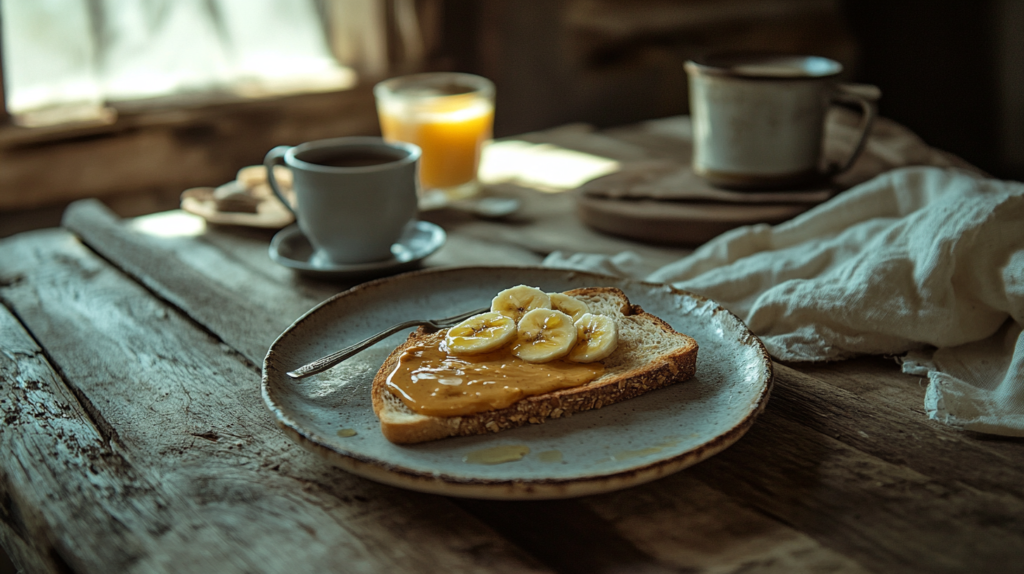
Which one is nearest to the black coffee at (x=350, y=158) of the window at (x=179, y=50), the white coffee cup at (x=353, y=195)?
the white coffee cup at (x=353, y=195)

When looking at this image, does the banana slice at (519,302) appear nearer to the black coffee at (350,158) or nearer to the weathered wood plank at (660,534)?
the weathered wood plank at (660,534)

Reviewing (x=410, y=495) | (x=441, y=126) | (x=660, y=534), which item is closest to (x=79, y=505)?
(x=410, y=495)

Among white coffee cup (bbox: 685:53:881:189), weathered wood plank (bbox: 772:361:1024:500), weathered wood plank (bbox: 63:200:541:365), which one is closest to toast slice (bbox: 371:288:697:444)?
weathered wood plank (bbox: 772:361:1024:500)

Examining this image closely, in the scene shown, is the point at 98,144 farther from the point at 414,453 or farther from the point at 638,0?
the point at 414,453

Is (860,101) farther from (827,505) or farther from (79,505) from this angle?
(79,505)

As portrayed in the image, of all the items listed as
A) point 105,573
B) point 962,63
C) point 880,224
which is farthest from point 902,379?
Answer: point 962,63

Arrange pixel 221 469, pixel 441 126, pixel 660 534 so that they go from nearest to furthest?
pixel 660 534, pixel 221 469, pixel 441 126
